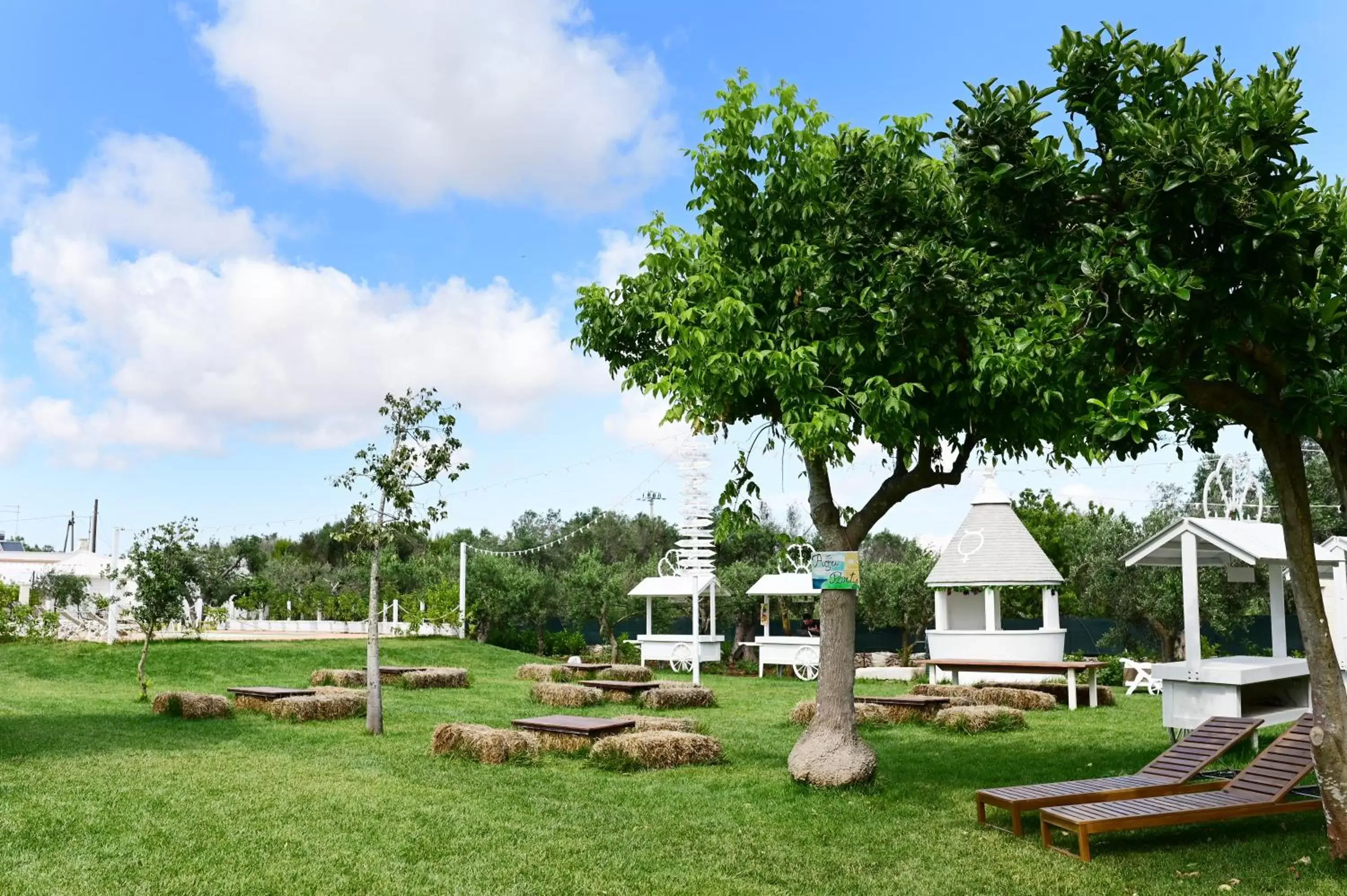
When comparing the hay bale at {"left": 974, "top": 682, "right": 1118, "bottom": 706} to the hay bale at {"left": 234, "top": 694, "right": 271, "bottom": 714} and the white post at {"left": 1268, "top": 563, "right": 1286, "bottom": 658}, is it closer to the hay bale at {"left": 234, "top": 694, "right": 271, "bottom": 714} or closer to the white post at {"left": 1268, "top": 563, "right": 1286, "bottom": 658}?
the white post at {"left": 1268, "top": 563, "right": 1286, "bottom": 658}

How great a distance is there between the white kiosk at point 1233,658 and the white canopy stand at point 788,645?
13.9 metres

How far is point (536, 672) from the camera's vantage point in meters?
25.6

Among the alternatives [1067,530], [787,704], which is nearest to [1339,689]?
[787,704]

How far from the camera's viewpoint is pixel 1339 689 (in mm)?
7348

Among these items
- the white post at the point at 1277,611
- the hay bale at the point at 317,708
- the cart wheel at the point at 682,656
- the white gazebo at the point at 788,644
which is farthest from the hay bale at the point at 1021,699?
the cart wheel at the point at 682,656

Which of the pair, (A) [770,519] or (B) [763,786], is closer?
(B) [763,786]

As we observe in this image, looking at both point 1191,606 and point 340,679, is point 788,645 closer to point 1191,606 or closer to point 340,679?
point 340,679

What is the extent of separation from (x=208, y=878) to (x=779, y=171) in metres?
7.98

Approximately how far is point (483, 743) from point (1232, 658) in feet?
31.6

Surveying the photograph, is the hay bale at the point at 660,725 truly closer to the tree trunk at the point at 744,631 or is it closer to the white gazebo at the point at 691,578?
the white gazebo at the point at 691,578

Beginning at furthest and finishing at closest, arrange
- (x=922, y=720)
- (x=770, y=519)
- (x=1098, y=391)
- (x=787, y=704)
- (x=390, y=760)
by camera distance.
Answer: (x=770, y=519) → (x=787, y=704) → (x=922, y=720) → (x=390, y=760) → (x=1098, y=391)

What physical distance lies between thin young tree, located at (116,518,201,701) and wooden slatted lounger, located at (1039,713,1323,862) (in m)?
17.3

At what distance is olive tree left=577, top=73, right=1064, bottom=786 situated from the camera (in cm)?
927

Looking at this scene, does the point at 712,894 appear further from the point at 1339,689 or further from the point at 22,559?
the point at 22,559
